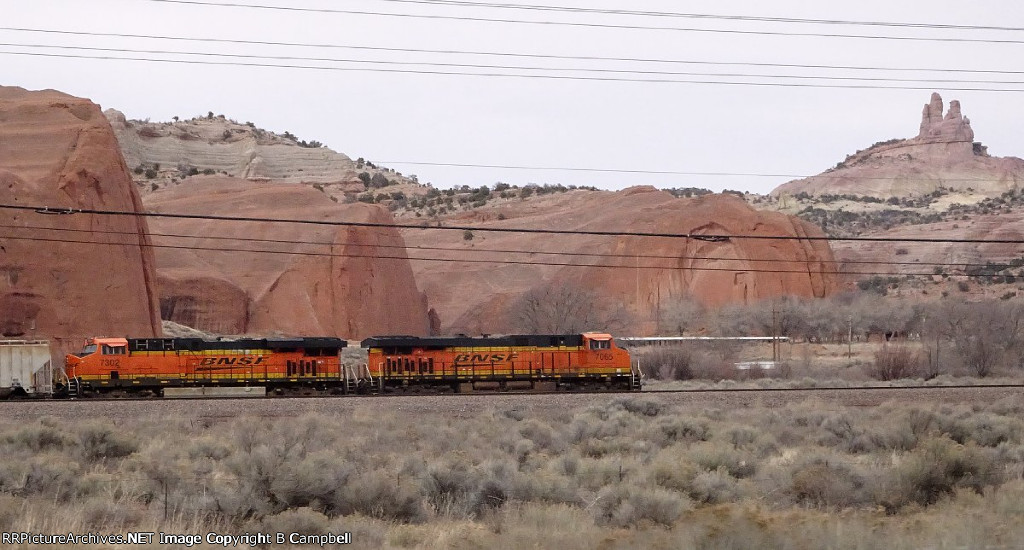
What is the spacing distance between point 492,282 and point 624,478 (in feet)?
266

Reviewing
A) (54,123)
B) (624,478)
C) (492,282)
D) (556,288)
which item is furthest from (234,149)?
(624,478)

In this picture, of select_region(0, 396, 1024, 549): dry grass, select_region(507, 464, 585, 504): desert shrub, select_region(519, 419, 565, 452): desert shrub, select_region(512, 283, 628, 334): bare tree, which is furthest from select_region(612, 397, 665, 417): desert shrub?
select_region(512, 283, 628, 334): bare tree

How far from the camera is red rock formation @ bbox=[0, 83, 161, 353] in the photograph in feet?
153

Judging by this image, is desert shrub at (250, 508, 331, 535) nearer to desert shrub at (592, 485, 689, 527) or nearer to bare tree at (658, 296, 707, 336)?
desert shrub at (592, 485, 689, 527)

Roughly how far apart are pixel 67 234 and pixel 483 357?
24108 millimetres

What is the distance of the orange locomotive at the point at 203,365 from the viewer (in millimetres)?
35031

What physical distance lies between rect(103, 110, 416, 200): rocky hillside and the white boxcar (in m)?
89.0

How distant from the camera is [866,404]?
2955 centimetres

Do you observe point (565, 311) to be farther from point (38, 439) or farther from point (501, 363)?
point (38, 439)

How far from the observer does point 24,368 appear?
36.4 m

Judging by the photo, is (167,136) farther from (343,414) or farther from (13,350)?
(343,414)

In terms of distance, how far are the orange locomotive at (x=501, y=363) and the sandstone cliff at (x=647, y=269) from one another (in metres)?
42.3

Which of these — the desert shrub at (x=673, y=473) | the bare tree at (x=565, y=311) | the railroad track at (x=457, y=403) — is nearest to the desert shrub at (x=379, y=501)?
the desert shrub at (x=673, y=473)

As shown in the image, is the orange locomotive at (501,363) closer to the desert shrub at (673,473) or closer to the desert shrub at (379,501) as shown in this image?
the desert shrub at (673,473)
